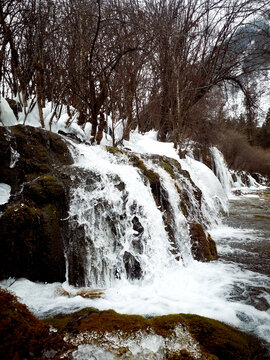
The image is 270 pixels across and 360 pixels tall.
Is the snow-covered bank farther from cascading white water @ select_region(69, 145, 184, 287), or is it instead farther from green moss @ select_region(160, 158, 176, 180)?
green moss @ select_region(160, 158, 176, 180)

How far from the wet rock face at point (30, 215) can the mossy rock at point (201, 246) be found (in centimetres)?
225

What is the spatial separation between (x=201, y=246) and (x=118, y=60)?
15.3 ft

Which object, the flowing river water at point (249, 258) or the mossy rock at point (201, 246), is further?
the mossy rock at point (201, 246)

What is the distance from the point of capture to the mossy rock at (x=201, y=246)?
3783 millimetres

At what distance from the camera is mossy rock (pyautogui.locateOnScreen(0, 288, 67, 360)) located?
3.92 feet

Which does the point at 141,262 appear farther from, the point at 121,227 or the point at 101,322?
the point at 101,322

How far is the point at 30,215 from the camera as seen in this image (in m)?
2.77

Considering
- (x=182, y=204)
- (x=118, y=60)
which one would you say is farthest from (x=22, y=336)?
(x=118, y=60)

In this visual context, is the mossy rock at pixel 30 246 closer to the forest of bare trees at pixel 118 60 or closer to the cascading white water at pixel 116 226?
the cascading white water at pixel 116 226

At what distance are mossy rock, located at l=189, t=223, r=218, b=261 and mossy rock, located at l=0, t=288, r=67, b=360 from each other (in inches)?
111

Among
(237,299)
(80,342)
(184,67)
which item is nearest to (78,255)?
(80,342)

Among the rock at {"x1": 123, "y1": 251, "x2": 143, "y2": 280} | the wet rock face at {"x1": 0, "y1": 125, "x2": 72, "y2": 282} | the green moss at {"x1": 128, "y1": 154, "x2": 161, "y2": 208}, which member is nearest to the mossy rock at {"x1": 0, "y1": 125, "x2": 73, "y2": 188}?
the wet rock face at {"x1": 0, "y1": 125, "x2": 72, "y2": 282}

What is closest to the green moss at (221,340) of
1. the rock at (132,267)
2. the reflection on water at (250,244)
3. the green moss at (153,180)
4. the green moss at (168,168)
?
the rock at (132,267)

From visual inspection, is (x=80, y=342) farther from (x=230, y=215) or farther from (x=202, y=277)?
(x=230, y=215)
